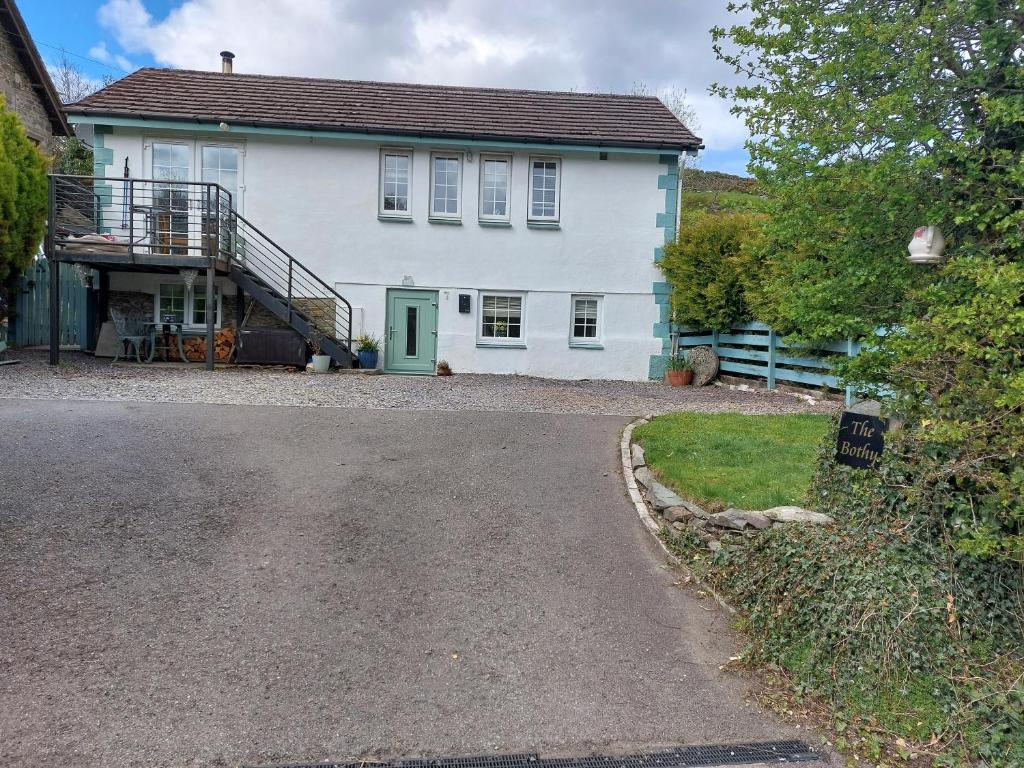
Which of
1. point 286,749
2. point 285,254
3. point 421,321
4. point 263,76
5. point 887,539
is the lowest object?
point 286,749

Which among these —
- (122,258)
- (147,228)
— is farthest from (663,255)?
(147,228)

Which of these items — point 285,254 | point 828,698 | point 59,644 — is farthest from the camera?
point 285,254

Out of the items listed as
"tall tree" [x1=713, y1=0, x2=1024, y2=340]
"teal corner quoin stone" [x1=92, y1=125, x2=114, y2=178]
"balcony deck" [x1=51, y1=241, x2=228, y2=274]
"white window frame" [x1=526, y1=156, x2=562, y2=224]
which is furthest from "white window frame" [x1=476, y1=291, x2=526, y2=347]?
"tall tree" [x1=713, y1=0, x2=1024, y2=340]

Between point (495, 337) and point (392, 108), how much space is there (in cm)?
594

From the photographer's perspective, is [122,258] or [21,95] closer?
[122,258]

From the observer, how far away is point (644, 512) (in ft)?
20.4

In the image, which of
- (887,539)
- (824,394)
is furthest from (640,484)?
(824,394)

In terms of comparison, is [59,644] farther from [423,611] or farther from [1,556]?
[423,611]

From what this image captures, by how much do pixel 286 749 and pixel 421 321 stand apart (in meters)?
13.4

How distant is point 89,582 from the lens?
14.7ft

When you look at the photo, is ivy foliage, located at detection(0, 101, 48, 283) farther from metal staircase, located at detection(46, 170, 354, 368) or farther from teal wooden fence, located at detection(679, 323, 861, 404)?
teal wooden fence, located at detection(679, 323, 861, 404)

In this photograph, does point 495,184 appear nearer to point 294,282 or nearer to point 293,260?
point 293,260

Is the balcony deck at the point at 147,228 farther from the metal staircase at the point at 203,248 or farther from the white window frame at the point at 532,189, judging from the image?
the white window frame at the point at 532,189

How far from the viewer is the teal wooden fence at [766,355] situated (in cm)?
1250
